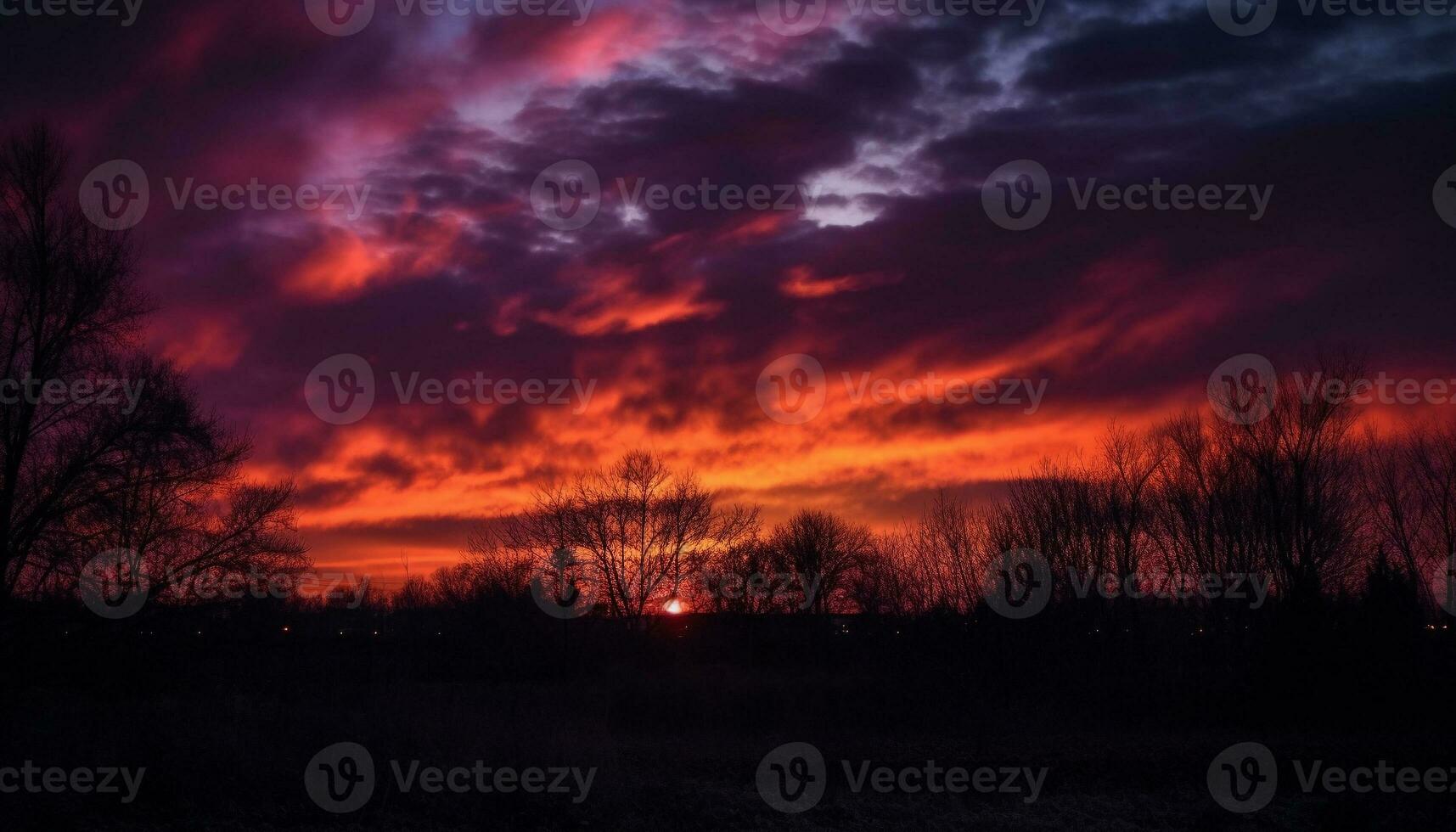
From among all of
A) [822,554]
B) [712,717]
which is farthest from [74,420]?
[822,554]

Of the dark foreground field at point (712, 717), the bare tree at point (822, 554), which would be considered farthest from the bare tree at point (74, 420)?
the bare tree at point (822, 554)

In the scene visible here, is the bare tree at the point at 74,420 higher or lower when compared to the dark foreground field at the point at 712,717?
higher

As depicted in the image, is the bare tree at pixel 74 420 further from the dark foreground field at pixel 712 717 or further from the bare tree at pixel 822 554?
the bare tree at pixel 822 554

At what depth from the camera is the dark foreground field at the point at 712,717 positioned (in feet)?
62.2

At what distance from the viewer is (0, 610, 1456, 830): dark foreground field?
62.2 feet

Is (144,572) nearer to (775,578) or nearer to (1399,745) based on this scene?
(1399,745)

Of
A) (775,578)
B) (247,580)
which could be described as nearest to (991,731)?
(247,580)

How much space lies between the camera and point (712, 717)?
34406 mm

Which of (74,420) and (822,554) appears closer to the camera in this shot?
(74,420)

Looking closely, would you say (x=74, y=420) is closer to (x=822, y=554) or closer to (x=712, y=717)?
(x=712, y=717)

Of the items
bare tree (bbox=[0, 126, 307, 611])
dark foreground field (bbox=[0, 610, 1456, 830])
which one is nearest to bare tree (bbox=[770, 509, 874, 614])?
dark foreground field (bbox=[0, 610, 1456, 830])

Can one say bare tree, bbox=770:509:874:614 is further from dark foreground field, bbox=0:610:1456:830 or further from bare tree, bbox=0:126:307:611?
bare tree, bbox=0:126:307:611

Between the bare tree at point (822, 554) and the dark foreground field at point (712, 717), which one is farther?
the bare tree at point (822, 554)

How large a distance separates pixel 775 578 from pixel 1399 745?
2022 inches
